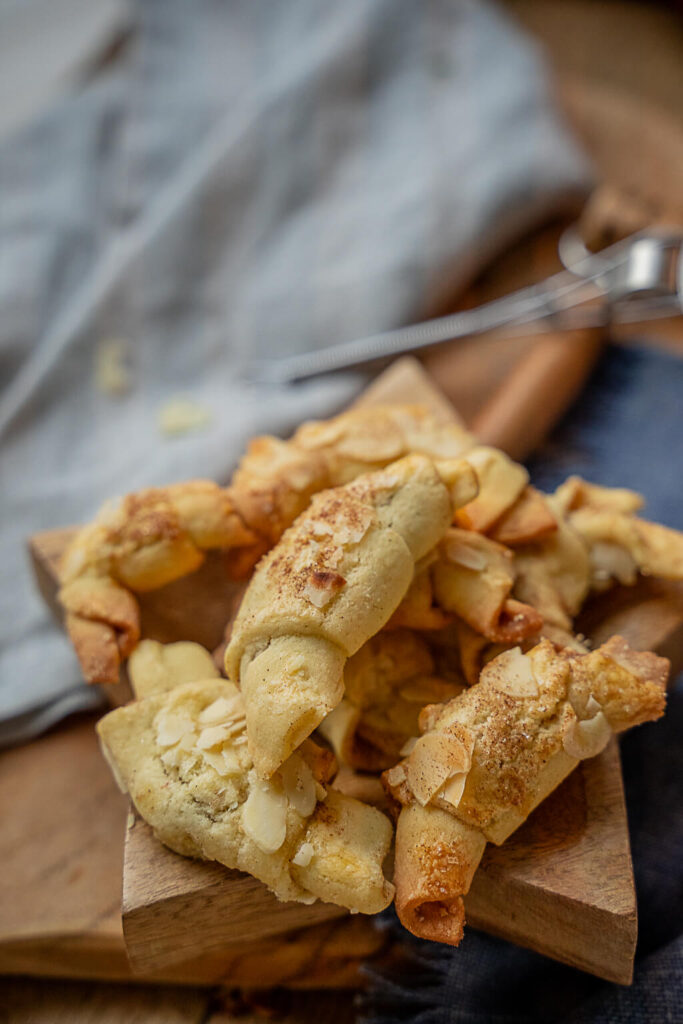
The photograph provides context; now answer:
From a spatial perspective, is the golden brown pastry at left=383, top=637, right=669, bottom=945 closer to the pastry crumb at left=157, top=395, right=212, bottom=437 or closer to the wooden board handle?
the wooden board handle

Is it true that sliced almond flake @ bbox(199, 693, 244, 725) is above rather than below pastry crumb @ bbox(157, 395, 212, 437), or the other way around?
above

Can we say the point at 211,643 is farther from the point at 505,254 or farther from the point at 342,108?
the point at 342,108

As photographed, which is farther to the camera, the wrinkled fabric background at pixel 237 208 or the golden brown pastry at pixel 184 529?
the wrinkled fabric background at pixel 237 208

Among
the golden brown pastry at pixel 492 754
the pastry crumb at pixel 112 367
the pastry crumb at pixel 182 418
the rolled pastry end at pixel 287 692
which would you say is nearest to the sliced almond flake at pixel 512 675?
the golden brown pastry at pixel 492 754

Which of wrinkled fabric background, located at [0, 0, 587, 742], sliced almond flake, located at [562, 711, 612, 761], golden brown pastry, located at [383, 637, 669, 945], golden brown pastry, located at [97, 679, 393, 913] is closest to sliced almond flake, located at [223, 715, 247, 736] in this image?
golden brown pastry, located at [97, 679, 393, 913]

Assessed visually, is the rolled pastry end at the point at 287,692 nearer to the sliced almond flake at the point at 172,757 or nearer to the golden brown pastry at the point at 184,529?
the sliced almond flake at the point at 172,757

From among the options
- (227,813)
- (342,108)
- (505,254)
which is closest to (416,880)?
(227,813)

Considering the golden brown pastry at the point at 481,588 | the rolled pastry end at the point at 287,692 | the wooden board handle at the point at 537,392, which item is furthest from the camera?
the wooden board handle at the point at 537,392

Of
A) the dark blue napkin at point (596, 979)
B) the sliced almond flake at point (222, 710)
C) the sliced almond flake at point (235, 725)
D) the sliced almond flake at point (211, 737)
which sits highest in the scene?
the sliced almond flake at point (222, 710)
